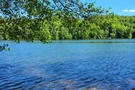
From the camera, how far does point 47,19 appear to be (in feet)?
34.6

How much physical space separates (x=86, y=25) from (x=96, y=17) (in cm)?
55

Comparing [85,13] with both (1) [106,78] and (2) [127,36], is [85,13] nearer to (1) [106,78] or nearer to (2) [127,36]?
(1) [106,78]

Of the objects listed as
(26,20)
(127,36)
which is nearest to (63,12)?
(26,20)

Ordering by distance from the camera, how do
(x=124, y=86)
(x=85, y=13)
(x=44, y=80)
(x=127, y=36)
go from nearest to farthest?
(x=85, y=13) → (x=124, y=86) → (x=44, y=80) → (x=127, y=36)

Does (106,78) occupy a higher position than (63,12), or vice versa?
(63,12)

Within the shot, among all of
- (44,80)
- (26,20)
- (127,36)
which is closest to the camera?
(26,20)

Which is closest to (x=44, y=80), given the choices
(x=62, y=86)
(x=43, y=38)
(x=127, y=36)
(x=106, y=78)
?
(x=62, y=86)

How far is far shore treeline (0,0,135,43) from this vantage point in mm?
9727

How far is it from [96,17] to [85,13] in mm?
489

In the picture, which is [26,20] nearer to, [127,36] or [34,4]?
[34,4]

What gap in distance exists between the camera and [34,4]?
9930 millimetres

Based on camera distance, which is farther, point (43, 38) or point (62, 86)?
point (62, 86)

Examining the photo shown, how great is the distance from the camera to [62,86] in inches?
736

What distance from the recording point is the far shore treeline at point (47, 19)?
31.9 feet
